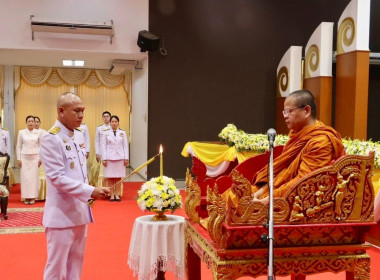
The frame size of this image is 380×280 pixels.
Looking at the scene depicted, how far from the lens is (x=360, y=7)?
8.03m

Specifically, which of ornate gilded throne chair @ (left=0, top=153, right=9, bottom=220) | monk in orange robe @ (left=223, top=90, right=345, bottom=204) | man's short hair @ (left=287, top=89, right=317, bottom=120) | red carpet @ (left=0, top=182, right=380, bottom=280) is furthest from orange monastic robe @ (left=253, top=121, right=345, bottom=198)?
ornate gilded throne chair @ (left=0, top=153, right=9, bottom=220)

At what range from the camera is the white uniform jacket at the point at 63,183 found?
100 inches

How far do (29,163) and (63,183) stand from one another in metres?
5.45

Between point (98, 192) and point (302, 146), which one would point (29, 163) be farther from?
point (302, 146)

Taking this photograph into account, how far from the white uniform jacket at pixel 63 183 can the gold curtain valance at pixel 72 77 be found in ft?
36.7

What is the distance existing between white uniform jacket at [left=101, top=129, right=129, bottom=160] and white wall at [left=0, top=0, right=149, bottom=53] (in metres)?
2.25

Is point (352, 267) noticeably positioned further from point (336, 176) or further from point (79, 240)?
point (79, 240)

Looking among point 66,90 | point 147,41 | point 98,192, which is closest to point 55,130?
point 98,192

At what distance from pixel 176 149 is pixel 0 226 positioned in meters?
4.64

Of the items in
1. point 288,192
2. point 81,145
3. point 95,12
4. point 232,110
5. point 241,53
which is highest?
point 95,12

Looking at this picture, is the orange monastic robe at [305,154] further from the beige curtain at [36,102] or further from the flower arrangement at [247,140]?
the beige curtain at [36,102]

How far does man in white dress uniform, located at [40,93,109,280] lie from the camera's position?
2.56 metres

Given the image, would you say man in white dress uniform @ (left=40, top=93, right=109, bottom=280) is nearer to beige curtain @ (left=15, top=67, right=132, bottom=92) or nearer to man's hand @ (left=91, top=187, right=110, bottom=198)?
man's hand @ (left=91, top=187, right=110, bottom=198)

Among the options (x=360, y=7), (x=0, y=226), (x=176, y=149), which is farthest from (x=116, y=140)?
(x=360, y=7)
